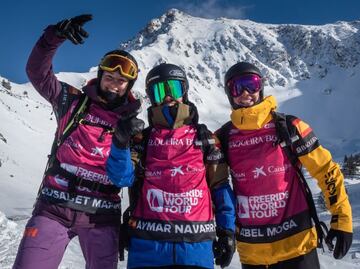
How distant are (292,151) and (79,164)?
2.11 meters

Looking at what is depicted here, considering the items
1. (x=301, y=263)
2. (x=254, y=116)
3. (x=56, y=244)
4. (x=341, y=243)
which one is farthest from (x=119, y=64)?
(x=341, y=243)

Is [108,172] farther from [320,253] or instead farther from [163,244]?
[320,253]

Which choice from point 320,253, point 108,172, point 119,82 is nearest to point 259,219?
point 108,172

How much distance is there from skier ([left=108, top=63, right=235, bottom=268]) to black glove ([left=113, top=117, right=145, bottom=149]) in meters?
0.03

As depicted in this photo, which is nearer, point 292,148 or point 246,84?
point 292,148

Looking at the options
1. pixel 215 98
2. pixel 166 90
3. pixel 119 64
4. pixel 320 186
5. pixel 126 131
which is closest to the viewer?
pixel 126 131

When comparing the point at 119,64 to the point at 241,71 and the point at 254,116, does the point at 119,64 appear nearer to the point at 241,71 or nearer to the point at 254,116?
the point at 241,71

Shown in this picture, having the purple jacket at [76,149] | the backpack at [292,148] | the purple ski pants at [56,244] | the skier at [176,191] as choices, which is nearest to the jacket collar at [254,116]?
the backpack at [292,148]

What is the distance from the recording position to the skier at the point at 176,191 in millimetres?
3666

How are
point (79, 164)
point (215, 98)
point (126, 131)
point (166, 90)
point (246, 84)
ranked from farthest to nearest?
1. point (215, 98)
2. point (246, 84)
3. point (166, 90)
4. point (79, 164)
5. point (126, 131)

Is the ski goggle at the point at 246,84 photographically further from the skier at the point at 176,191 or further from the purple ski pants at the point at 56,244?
the purple ski pants at the point at 56,244

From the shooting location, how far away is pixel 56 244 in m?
3.91

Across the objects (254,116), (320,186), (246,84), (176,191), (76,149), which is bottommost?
(176,191)

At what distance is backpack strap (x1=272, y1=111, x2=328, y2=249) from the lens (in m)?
4.21
